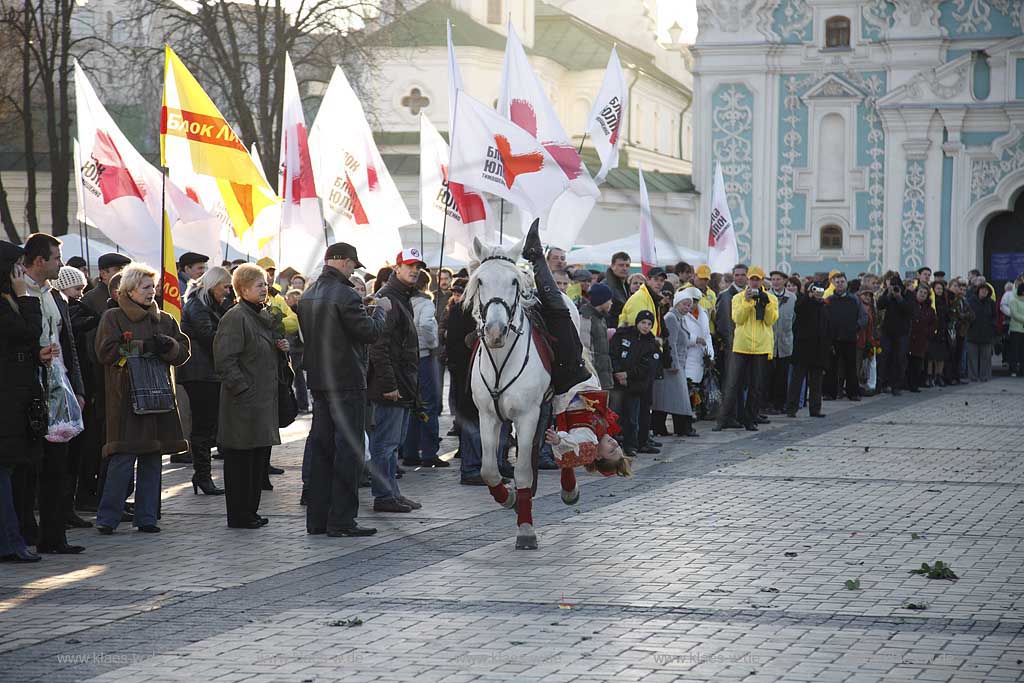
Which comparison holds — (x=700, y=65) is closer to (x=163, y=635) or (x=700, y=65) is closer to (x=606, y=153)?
(x=606, y=153)

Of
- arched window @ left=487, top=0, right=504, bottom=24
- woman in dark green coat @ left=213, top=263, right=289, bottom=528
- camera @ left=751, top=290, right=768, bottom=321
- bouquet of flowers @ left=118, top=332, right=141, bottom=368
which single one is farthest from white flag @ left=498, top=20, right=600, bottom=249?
arched window @ left=487, top=0, right=504, bottom=24

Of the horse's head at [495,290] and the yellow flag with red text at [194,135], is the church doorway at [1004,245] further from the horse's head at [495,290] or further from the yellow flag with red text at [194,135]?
the horse's head at [495,290]

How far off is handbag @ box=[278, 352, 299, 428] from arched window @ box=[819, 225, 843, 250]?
37607mm

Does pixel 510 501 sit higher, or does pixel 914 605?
pixel 510 501

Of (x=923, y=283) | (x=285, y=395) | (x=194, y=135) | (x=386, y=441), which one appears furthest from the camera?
(x=923, y=283)

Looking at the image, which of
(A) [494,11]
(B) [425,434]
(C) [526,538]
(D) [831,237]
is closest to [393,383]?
(C) [526,538]

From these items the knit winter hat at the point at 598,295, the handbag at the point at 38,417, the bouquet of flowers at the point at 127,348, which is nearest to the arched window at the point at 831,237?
the knit winter hat at the point at 598,295

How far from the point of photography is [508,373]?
11.3 metres

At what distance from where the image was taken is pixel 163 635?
27.1 feet

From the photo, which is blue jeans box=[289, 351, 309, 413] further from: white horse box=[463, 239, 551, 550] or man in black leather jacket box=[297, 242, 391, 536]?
white horse box=[463, 239, 551, 550]

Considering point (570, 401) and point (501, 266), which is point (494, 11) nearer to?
point (570, 401)

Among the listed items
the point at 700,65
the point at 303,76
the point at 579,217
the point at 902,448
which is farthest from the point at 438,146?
the point at 700,65

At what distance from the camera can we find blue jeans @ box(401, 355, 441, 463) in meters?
16.3

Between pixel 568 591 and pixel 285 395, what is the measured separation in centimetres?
508
